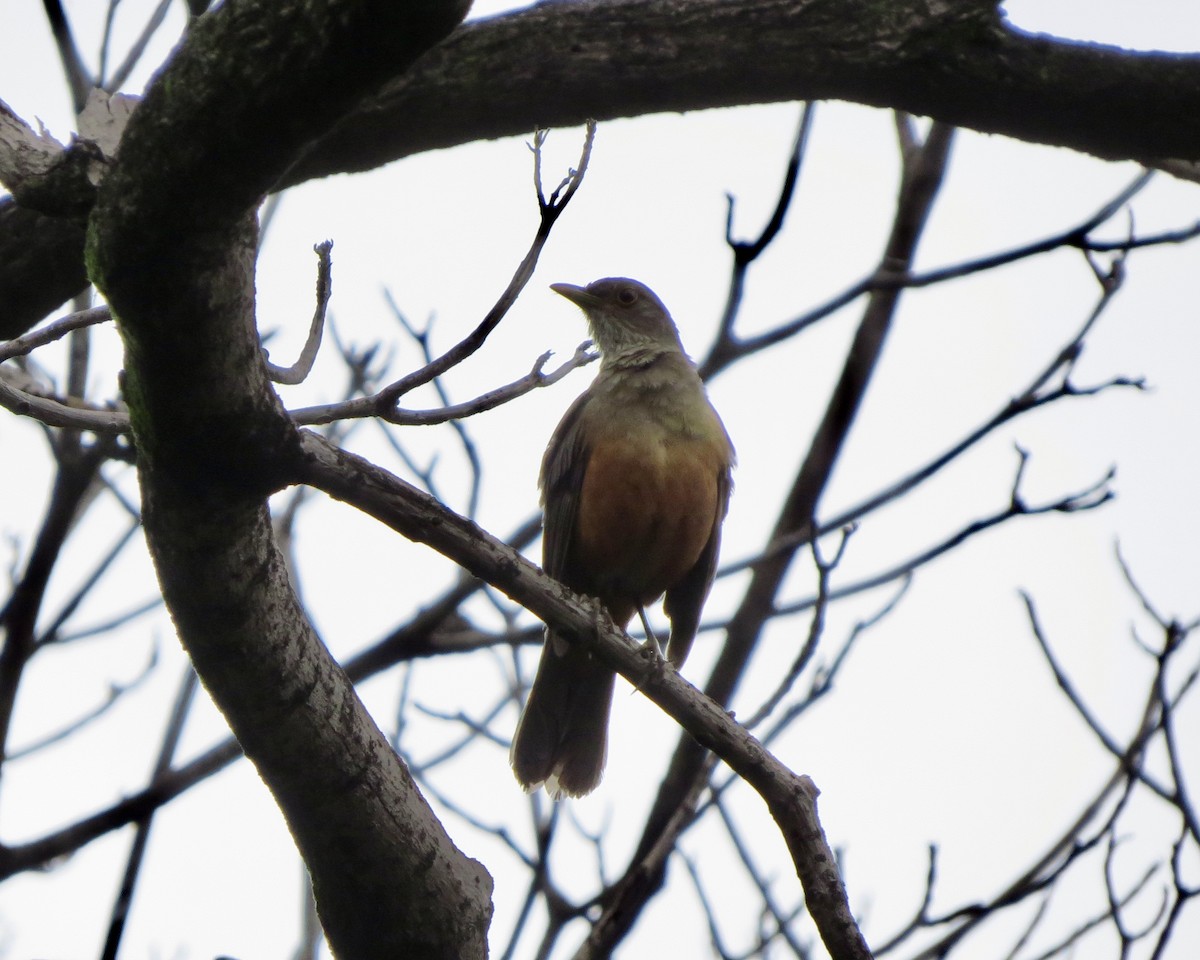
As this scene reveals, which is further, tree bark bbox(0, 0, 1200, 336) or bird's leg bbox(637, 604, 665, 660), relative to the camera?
bird's leg bbox(637, 604, 665, 660)

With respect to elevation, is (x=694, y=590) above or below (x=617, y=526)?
above

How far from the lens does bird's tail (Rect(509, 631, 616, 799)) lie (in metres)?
6.28

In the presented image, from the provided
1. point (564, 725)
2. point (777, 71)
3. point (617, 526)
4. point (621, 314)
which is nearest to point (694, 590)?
point (617, 526)

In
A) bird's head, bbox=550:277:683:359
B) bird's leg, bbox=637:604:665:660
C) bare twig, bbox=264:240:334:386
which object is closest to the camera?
bare twig, bbox=264:240:334:386

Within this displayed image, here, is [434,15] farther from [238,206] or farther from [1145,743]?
[1145,743]

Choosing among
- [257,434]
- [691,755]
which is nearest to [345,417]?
[257,434]

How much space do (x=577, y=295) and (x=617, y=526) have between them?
6.90 feet

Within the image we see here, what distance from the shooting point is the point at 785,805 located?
11.7ft

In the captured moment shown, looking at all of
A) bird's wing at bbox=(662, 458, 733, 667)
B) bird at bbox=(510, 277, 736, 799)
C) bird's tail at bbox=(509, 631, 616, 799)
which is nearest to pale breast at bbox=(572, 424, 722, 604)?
bird at bbox=(510, 277, 736, 799)

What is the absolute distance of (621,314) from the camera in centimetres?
787

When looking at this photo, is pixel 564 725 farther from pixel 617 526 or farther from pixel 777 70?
pixel 777 70

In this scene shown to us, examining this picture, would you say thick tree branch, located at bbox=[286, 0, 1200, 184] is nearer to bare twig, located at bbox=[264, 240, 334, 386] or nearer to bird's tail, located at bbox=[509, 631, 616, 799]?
bare twig, located at bbox=[264, 240, 334, 386]

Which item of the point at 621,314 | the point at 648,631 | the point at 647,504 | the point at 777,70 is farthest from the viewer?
the point at 621,314

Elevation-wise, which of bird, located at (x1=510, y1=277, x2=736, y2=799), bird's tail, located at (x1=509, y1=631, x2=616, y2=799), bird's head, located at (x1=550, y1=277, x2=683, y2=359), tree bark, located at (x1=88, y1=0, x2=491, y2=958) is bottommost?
tree bark, located at (x1=88, y1=0, x2=491, y2=958)
